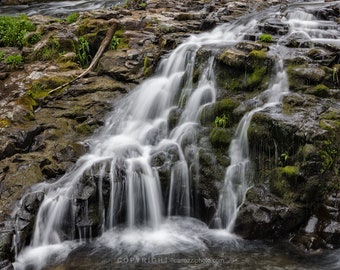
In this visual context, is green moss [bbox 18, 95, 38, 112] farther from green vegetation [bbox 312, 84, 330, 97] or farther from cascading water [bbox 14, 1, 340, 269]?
green vegetation [bbox 312, 84, 330, 97]

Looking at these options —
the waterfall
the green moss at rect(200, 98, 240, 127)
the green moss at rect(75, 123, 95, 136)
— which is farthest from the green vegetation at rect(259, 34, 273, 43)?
the green moss at rect(75, 123, 95, 136)

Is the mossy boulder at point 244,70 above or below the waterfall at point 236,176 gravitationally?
above

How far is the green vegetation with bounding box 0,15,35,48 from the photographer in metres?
12.9

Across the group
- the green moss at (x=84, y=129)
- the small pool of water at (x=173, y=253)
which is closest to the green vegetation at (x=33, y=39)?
the green moss at (x=84, y=129)

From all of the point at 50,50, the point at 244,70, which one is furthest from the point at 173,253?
the point at 50,50

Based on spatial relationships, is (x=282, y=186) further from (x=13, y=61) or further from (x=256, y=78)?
(x=13, y=61)

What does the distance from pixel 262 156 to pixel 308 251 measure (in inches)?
79.0

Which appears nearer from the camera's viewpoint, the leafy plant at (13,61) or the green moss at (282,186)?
the green moss at (282,186)

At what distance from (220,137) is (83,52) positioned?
22.2ft

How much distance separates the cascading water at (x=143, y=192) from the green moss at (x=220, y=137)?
0.17 meters

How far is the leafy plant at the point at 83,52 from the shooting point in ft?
40.1

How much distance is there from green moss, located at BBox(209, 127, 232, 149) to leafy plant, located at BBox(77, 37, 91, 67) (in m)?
6.19

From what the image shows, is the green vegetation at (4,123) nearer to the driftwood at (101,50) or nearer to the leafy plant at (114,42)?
the driftwood at (101,50)

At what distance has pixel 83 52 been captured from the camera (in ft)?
40.6
